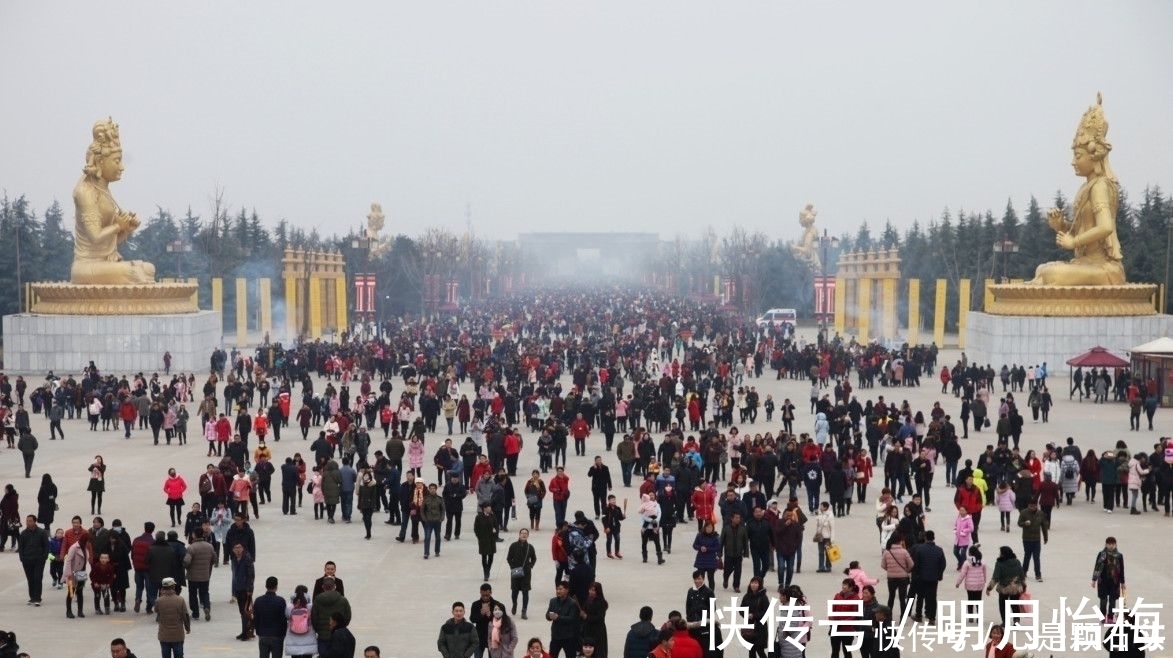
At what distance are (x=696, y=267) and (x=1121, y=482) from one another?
139 metres

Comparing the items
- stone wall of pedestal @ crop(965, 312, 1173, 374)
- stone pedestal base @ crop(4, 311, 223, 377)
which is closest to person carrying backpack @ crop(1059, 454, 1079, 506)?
stone wall of pedestal @ crop(965, 312, 1173, 374)

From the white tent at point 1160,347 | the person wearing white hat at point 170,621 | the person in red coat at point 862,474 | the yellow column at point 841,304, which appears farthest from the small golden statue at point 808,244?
the person wearing white hat at point 170,621

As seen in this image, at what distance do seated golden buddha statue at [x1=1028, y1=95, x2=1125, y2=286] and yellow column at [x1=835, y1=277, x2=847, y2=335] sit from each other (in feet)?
94.1

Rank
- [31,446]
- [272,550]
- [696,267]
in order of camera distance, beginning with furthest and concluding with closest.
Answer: [696,267]
[31,446]
[272,550]

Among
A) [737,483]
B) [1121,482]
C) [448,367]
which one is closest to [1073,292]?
[448,367]

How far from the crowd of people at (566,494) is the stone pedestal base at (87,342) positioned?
299 inches

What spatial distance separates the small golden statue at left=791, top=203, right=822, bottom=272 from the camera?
103750 millimetres

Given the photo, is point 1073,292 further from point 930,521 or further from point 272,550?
point 272,550

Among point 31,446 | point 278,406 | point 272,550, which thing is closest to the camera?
point 272,550

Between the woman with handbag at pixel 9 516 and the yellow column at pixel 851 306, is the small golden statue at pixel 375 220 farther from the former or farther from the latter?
the woman with handbag at pixel 9 516

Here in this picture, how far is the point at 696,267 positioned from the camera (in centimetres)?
16138

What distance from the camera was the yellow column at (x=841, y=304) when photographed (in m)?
78.1

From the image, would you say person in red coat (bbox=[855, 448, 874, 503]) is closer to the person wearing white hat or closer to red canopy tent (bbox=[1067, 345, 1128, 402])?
the person wearing white hat

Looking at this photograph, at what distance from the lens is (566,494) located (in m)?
20.6
